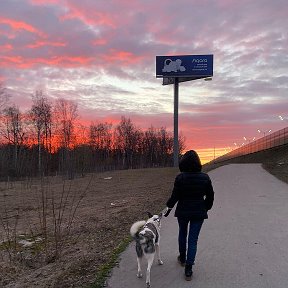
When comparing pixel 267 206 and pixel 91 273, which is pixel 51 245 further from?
pixel 267 206

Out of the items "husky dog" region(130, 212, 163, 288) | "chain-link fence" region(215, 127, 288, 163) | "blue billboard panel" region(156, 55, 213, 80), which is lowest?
"husky dog" region(130, 212, 163, 288)

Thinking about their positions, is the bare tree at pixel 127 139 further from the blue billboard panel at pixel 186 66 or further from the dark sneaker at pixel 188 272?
the dark sneaker at pixel 188 272

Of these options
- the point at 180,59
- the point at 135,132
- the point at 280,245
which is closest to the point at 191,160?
the point at 280,245

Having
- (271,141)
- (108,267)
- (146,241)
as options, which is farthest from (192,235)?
(271,141)

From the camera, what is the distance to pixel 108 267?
7.02 meters

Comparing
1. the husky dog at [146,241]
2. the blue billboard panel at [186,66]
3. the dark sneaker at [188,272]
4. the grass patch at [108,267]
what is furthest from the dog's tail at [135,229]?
the blue billboard panel at [186,66]

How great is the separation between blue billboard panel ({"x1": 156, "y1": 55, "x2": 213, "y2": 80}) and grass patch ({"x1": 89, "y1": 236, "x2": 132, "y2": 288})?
35.0 meters

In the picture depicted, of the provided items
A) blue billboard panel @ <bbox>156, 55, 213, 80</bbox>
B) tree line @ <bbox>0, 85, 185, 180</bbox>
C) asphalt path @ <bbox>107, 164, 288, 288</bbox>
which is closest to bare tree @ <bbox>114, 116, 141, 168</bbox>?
tree line @ <bbox>0, 85, 185, 180</bbox>

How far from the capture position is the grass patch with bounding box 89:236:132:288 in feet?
20.5

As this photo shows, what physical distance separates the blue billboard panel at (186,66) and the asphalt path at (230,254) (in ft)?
98.6

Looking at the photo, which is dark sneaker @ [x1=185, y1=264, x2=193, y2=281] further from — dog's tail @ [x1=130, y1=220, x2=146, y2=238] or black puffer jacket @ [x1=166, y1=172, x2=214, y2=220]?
dog's tail @ [x1=130, y1=220, x2=146, y2=238]

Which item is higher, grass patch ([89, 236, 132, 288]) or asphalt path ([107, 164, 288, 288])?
asphalt path ([107, 164, 288, 288])

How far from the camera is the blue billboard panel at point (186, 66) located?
1674 inches

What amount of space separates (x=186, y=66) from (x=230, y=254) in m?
36.3
